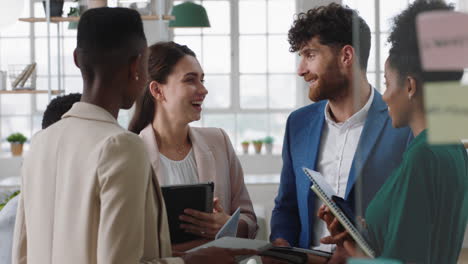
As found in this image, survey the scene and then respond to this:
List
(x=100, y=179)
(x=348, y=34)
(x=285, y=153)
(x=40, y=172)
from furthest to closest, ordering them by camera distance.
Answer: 1. (x=285, y=153)
2. (x=348, y=34)
3. (x=40, y=172)
4. (x=100, y=179)

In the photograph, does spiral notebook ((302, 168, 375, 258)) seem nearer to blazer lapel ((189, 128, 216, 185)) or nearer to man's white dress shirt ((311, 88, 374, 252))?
man's white dress shirt ((311, 88, 374, 252))

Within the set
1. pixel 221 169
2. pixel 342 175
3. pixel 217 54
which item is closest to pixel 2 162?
pixel 217 54

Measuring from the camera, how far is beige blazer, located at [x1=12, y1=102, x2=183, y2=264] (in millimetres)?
1071

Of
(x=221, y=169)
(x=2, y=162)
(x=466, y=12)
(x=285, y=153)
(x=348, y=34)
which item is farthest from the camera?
(x=2, y=162)

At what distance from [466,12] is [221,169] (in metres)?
1.71

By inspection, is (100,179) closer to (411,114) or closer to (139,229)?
(139,229)

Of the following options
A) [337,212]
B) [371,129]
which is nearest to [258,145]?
[337,212]

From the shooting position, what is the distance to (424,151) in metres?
0.48

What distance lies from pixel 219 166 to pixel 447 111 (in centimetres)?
170

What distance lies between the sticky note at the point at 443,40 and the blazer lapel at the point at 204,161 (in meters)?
1.65

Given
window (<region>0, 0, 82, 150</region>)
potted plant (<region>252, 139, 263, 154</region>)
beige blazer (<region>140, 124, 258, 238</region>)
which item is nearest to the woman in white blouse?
beige blazer (<region>140, 124, 258, 238</region>)

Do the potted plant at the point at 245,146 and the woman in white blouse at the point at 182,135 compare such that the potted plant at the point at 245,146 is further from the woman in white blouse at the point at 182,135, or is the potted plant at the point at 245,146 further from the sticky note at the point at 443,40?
the sticky note at the point at 443,40

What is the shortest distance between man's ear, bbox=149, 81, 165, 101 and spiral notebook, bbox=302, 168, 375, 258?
3.41 ft

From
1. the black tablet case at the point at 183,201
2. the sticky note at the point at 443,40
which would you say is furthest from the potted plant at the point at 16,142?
the sticky note at the point at 443,40
